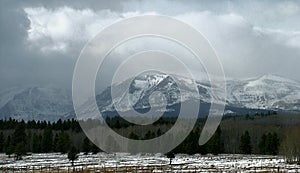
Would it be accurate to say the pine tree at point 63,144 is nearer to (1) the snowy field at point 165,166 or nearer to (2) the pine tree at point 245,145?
(1) the snowy field at point 165,166

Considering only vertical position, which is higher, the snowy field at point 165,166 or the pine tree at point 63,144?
the pine tree at point 63,144

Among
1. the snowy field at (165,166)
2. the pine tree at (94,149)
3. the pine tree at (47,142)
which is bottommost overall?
the snowy field at (165,166)

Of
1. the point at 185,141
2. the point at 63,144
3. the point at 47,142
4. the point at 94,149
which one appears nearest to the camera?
the point at 185,141

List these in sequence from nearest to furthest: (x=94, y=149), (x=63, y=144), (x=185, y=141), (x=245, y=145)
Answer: (x=185, y=141), (x=245, y=145), (x=94, y=149), (x=63, y=144)

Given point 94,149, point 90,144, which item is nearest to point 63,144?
point 90,144

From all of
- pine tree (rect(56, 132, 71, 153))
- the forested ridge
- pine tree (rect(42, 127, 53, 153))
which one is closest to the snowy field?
the forested ridge

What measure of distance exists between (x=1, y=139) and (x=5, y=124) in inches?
1323

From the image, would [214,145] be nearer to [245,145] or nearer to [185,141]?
[185,141]

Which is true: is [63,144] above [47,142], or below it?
below

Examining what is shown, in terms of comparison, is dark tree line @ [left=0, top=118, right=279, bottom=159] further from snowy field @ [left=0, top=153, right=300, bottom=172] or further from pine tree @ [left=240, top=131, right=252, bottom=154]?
snowy field @ [left=0, top=153, right=300, bottom=172]

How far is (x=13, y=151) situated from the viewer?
4198 inches

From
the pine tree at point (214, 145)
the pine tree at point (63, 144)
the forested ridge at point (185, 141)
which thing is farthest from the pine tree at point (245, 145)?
the pine tree at point (63, 144)

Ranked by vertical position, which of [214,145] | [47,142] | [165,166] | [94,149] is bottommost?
[165,166]

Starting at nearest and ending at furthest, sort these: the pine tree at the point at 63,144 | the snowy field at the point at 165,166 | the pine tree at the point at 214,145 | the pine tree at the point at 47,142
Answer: the snowy field at the point at 165,166, the pine tree at the point at 214,145, the pine tree at the point at 63,144, the pine tree at the point at 47,142
